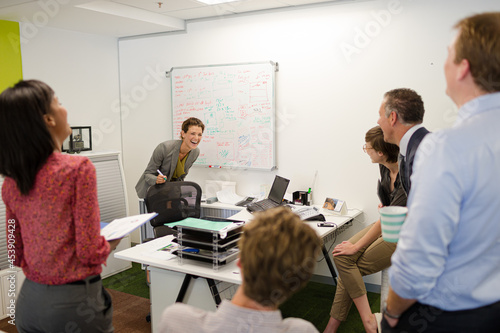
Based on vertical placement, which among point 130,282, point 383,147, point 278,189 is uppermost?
point 383,147

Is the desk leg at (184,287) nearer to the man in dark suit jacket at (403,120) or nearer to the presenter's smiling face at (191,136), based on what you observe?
the man in dark suit jacket at (403,120)

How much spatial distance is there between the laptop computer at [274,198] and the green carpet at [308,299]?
81 cm

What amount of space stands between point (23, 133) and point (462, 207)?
51.6 inches

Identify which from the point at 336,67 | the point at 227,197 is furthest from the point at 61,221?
the point at 336,67

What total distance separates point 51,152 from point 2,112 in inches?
7.5

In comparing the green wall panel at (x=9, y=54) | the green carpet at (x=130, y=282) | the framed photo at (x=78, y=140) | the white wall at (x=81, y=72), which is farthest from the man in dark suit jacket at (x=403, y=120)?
the white wall at (x=81, y=72)

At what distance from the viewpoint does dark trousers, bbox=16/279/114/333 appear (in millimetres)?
1432

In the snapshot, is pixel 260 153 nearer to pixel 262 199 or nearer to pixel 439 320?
pixel 262 199

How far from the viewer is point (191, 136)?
4070mm

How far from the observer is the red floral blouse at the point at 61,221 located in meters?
1.41

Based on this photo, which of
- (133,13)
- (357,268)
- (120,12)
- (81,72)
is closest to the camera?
(357,268)

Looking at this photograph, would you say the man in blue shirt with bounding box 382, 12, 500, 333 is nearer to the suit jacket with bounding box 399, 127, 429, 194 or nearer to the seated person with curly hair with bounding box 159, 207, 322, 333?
the seated person with curly hair with bounding box 159, 207, 322, 333

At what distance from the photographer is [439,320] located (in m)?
1.19

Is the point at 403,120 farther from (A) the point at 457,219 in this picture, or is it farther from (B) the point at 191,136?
(B) the point at 191,136
